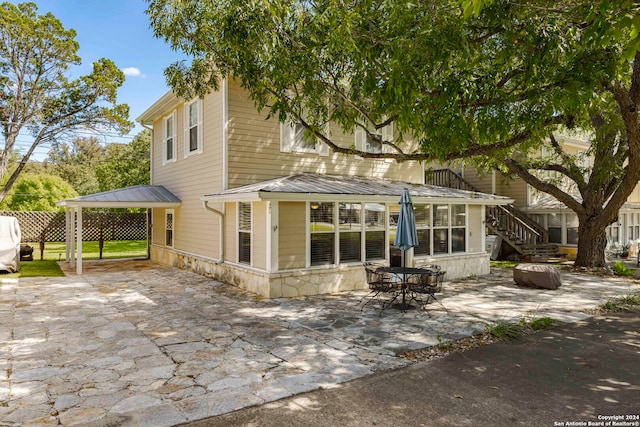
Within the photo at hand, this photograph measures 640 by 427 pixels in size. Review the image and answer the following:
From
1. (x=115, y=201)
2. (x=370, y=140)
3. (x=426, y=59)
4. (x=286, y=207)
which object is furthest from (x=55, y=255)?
(x=426, y=59)

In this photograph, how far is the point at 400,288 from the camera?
327 inches

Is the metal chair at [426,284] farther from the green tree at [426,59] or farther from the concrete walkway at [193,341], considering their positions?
the green tree at [426,59]

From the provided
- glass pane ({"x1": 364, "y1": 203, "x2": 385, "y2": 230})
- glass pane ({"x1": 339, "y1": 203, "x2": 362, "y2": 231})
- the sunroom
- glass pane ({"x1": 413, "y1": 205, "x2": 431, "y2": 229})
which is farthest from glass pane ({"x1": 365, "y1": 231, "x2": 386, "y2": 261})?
glass pane ({"x1": 413, "y1": 205, "x2": 431, "y2": 229})

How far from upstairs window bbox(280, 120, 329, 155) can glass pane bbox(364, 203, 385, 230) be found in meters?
2.45

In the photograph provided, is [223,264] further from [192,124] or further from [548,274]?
[548,274]

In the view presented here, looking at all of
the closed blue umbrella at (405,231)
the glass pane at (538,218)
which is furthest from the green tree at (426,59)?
the glass pane at (538,218)

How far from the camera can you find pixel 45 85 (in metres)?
19.6

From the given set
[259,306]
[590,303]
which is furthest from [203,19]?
[590,303]

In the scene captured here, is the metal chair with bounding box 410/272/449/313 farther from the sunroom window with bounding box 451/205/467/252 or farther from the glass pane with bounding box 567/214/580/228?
the glass pane with bounding box 567/214/580/228

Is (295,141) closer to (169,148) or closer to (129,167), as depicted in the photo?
A: (169,148)

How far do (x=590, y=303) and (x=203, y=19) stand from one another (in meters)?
9.92

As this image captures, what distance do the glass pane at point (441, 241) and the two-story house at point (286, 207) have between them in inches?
1.2

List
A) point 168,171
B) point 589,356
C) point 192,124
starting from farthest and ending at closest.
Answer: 1. point 168,171
2. point 192,124
3. point 589,356

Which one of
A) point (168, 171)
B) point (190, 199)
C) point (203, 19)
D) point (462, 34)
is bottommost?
point (190, 199)
